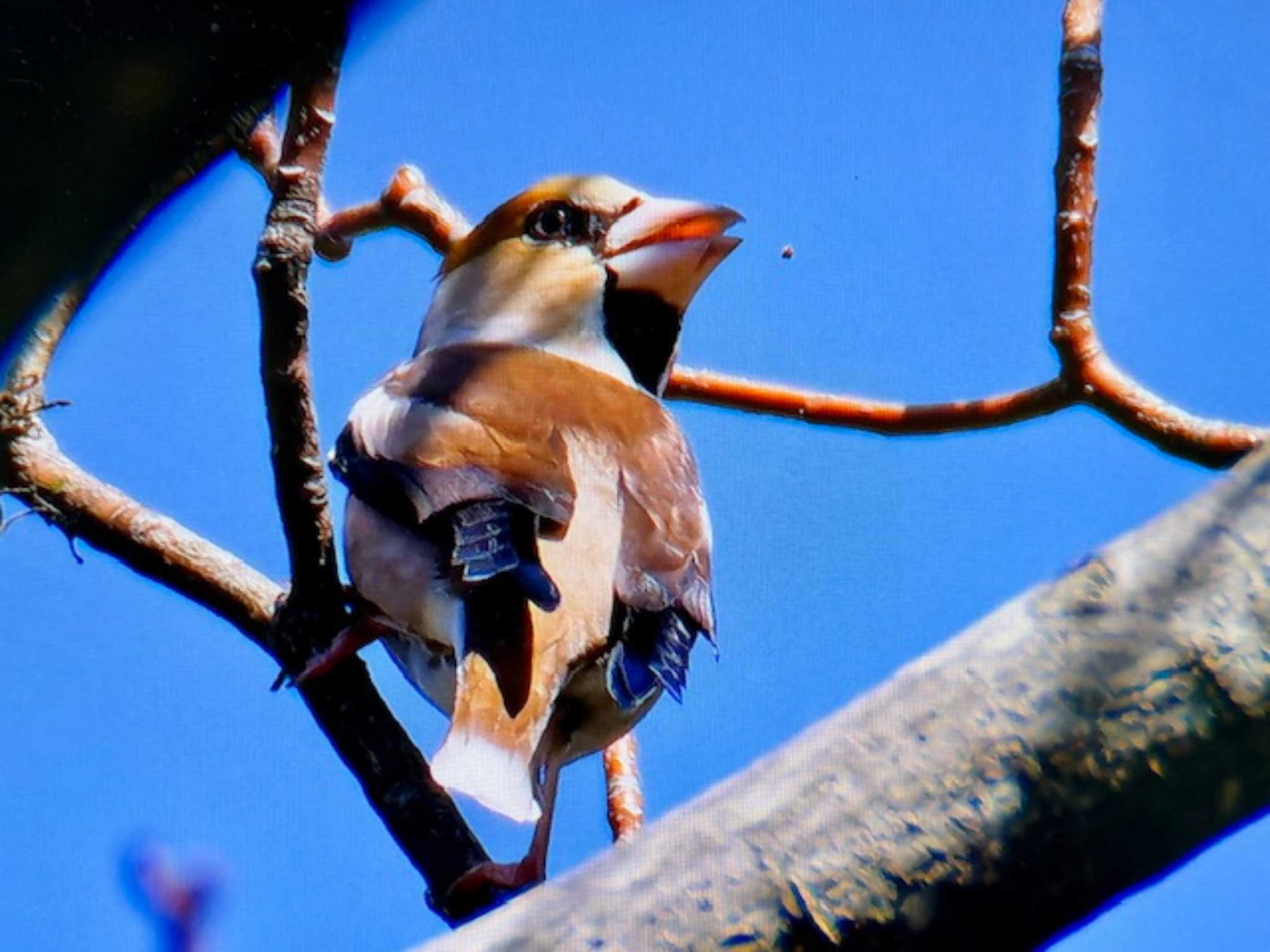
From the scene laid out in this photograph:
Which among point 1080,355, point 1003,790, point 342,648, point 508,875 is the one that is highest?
point 342,648

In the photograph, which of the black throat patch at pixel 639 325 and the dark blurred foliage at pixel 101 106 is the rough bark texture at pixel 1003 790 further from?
the black throat patch at pixel 639 325

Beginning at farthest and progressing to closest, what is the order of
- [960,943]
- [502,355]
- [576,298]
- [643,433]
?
[576,298] → [502,355] → [643,433] → [960,943]

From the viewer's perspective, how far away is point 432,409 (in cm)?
298

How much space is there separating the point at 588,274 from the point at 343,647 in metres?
1.57

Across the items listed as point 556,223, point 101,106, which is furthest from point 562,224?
point 101,106

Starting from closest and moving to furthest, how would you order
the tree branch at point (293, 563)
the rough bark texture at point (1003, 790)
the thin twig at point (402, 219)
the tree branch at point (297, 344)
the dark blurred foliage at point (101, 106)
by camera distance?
the dark blurred foliage at point (101, 106) < the rough bark texture at point (1003, 790) < the tree branch at point (297, 344) < the tree branch at point (293, 563) < the thin twig at point (402, 219)

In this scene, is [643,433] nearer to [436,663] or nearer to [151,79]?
[436,663]

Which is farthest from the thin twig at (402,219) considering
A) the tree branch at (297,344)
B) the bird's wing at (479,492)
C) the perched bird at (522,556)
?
the tree branch at (297,344)

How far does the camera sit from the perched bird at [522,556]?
2547mm

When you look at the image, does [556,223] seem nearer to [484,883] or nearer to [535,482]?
[535,482]

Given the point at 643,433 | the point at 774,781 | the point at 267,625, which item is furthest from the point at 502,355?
the point at 774,781

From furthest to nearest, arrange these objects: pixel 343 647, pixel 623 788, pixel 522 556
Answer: pixel 623 788
pixel 343 647
pixel 522 556

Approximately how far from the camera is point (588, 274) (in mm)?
3982

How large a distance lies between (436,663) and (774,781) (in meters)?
2.04
